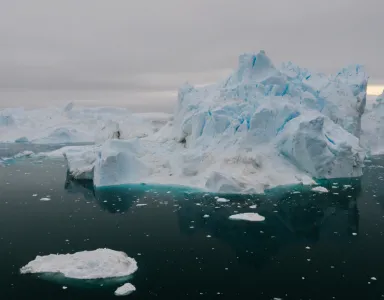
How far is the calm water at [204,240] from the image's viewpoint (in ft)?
24.2

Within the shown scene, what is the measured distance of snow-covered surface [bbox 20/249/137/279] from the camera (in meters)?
7.96

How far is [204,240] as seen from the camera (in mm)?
10094

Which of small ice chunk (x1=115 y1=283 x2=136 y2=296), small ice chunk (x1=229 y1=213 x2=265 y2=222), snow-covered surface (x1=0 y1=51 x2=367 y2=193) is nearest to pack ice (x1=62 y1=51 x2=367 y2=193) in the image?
snow-covered surface (x1=0 y1=51 x2=367 y2=193)

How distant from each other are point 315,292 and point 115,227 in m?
6.19

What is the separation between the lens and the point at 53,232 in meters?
10.6

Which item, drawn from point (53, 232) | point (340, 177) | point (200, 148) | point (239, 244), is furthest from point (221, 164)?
point (53, 232)

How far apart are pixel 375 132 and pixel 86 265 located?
28.1m

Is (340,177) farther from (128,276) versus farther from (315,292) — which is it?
(128,276)

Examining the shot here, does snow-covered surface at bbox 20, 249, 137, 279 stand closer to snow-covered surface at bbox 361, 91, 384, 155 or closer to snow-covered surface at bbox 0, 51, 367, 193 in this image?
snow-covered surface at bbox 0, 51, 367, 193

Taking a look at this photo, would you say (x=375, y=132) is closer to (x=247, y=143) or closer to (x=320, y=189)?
(x=247, y=143)

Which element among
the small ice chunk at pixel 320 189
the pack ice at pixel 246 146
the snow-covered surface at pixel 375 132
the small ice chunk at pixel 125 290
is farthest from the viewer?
the snow-covered surface at pixel 375 132

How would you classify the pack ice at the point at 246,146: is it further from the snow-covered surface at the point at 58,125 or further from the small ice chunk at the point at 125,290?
the snow-covered surface at the point at 58,125

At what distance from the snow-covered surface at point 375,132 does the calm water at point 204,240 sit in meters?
14.6

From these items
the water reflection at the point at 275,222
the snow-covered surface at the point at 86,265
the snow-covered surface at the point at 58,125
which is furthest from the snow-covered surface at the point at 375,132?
the snow-covered surface at the point at 86,265
